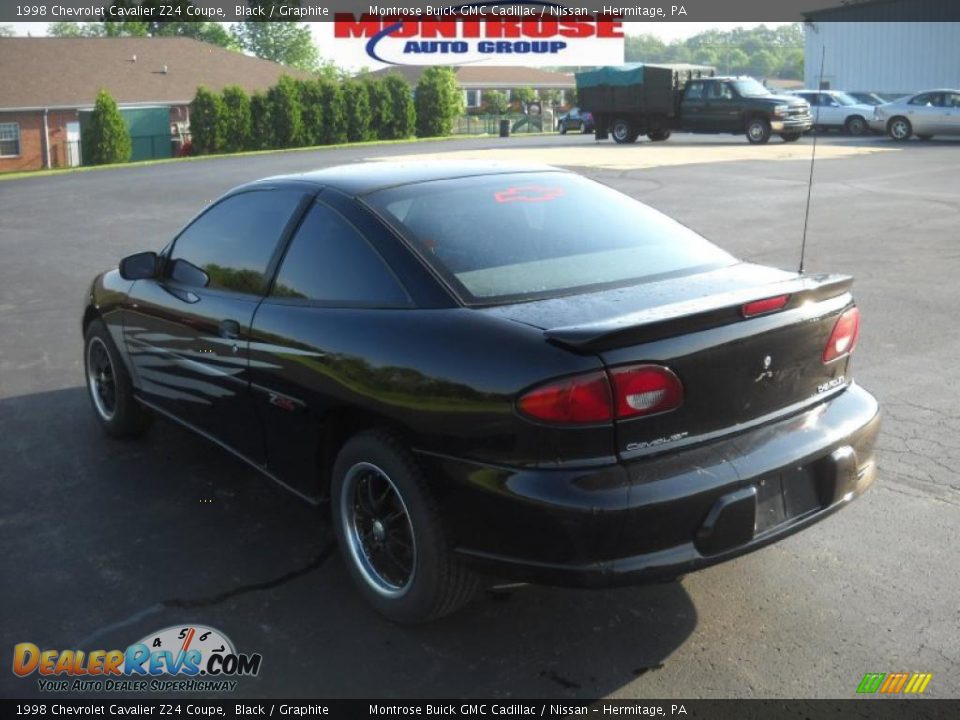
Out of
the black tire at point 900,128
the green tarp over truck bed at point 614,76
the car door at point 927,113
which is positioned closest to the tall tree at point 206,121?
the green tarp over truck bed at point 614,76

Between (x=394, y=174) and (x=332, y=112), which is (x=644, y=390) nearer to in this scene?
(x=394, y=174)

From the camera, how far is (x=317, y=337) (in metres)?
3.91

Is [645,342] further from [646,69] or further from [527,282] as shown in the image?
[646,69]

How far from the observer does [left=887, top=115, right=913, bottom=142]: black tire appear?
3288 centimetres

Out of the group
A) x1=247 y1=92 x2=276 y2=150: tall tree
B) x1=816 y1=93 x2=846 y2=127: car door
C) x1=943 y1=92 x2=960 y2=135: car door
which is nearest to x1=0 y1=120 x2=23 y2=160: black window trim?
x1=247 y1=92 x2=276 y2=150: tall tree

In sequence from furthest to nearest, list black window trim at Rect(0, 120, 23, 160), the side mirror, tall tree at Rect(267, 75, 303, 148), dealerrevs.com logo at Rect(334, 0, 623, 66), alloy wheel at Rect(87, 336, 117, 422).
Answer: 1. dealerrevs.com logo at Rect(334, 0, 623, 66)
2. tall tree at Rect(267, 75, 303, 148)
3. black window trim at Rect(0, 120, 23, 160)
4. alloy wheel at Rect(87, 336, 117, 422)
5. the side mirror

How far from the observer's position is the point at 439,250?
3850 mm

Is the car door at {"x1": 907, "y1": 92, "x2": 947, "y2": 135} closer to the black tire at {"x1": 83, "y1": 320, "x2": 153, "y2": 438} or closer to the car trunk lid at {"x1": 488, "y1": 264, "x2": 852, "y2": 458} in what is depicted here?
the black tire at {"x1": 83, "y1": 320, "x2": 153, "y2": 438}

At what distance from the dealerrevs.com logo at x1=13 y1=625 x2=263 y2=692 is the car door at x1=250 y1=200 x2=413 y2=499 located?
2.52 ft

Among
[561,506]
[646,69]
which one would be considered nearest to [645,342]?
[561,506]

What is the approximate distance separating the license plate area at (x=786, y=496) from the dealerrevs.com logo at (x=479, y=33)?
50.9 m

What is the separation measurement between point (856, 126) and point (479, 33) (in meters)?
31.3

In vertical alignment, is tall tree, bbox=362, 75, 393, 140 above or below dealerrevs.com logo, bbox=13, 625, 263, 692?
above

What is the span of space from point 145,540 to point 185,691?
122 centimetres
